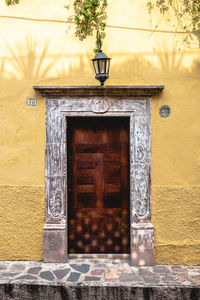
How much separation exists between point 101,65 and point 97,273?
3032mm

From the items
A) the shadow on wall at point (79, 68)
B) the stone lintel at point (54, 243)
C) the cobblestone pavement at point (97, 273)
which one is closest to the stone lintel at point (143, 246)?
the cobblestone pavement at point (97, 273)

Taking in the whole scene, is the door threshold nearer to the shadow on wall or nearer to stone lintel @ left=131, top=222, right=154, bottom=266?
stone lintel @ left=131, top=222, right=154, bottom=266

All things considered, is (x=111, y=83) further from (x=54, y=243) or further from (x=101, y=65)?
(x=54, y=243)

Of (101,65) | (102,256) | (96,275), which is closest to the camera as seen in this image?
(96,275)

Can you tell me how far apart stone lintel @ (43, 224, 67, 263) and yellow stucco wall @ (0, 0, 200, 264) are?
0.14 meters

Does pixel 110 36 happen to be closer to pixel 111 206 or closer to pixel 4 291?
pixel 111 206

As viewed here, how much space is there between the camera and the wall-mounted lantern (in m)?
3.89

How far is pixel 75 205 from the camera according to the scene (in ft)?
14.6

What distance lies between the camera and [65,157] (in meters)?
4.26

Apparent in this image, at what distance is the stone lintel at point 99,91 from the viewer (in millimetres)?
4117

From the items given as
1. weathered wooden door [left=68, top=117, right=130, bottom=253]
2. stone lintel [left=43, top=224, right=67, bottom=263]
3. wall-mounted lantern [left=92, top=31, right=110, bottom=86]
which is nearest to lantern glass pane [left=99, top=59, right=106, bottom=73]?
wall-mounted lantern [left=92, top=31, right=110, bottom=86]

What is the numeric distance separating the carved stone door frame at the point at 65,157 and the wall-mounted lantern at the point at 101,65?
0.29 m

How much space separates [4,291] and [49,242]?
→ 2.95 ft

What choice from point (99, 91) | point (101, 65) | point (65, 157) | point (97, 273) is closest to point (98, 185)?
point (65, 157)
